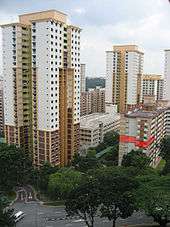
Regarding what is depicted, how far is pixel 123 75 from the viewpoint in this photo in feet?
172

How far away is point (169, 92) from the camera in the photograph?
52969 millimetres

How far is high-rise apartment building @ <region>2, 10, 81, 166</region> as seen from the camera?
2888 centimetres

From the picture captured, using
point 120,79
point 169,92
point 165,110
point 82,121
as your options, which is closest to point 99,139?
point 82,121

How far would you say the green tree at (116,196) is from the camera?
16.9m

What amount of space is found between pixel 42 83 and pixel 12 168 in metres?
8.35

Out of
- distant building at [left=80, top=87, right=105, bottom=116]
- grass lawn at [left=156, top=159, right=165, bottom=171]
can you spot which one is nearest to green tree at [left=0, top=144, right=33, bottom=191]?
grass lawn at [left=156, top=159, right=165, bottom=171]

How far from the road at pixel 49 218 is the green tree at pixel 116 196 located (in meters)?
3.23

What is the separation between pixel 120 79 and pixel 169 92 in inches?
344

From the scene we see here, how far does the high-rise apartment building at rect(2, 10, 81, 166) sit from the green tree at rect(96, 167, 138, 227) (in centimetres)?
1281

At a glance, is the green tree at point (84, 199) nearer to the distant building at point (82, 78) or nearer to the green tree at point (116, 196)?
the green tree at point (116, 196)

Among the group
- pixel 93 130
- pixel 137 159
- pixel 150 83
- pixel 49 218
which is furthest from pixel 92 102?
pixel 49 218

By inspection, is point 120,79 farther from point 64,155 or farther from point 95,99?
point 64,155

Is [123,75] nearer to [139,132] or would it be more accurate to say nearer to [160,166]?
[160,166]

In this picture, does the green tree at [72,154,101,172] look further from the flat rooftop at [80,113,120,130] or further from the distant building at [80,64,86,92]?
the distant building at [80,64,86,92]
